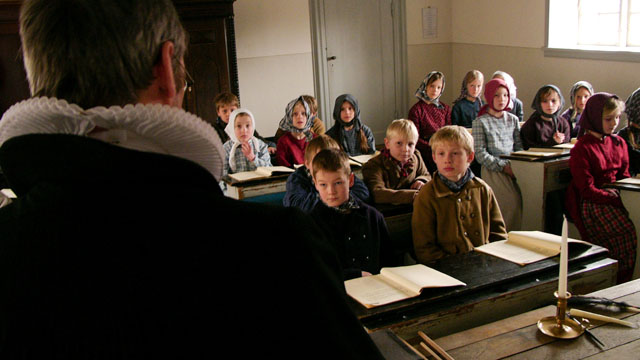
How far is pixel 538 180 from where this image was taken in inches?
172

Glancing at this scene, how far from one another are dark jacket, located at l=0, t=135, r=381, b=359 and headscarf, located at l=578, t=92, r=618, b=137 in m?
3.99

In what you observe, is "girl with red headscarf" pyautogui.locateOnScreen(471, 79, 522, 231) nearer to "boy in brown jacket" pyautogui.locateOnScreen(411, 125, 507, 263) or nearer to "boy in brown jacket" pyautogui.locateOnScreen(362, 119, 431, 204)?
"boy in brown jacket" pyautogui.locateOnScreen(362, 119, 431, 204)

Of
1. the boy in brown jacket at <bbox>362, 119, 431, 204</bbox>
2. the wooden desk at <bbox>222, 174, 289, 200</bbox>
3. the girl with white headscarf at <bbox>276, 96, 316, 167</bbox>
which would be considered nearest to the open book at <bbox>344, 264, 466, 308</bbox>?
the boy in brown jacket at <bbox>362, 119, 431, 204</bbox>

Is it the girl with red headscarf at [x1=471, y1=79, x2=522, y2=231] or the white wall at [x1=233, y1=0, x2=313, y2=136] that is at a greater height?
the white wall at [x1=233, y1=0, x2=313, y2=136]

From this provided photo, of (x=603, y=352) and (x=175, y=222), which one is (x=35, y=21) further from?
(x=603, y=352)

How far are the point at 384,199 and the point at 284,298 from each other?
307 cm

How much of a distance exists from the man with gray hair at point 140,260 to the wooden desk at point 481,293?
3.38ft

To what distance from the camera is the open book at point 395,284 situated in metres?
1.93

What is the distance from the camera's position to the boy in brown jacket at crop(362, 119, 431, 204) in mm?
3883


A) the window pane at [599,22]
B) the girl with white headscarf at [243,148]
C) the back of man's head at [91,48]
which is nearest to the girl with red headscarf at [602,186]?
the girl with white headscarf at [243,148]

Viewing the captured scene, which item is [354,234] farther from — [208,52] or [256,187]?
[208,52]

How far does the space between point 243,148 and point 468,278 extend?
2.97 metres

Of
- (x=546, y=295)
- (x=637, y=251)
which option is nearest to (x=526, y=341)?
(x=546, y=295)

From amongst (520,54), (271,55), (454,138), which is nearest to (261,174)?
(454,138)
